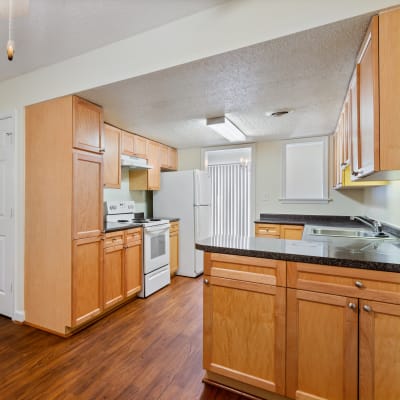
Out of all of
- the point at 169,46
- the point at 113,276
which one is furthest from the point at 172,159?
the point at 169,46

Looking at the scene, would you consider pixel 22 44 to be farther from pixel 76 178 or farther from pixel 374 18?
pixel 374 18

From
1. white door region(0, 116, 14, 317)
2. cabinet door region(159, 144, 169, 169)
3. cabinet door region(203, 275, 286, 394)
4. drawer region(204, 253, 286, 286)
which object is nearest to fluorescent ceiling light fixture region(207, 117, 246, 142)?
cabinet door region(159, 144, 169, 169)

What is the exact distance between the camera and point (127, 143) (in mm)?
3357

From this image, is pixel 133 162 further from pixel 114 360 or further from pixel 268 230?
pixel 114 360

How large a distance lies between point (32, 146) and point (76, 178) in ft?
2.17

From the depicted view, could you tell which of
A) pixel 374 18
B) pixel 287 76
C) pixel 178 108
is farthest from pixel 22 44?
pixel 374 18

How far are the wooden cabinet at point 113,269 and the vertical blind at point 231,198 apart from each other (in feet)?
8.03

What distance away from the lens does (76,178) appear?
2197mm

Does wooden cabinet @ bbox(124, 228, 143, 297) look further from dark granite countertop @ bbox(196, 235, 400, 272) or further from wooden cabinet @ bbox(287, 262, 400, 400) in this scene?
wooden cabinet @ bbox(287, 262, 400, 400)

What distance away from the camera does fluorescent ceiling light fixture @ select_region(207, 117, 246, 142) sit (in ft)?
9.18

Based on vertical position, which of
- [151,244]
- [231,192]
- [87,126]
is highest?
[87,126]

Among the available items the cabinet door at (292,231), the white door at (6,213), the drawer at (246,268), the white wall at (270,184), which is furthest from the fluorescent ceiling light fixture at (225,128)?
the white door at (6,213)

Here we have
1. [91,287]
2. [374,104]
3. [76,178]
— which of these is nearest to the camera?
[374,104]

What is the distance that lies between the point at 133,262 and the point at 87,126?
162cm
